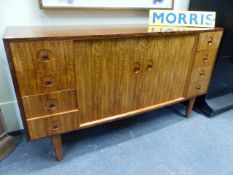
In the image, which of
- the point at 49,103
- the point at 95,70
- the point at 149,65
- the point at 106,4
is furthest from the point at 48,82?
the point at 106,4

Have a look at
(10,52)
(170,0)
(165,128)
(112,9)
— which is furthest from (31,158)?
(170,0)

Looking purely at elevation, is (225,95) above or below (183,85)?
below

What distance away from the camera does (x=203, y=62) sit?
142 cm

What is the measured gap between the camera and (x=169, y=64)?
127cm

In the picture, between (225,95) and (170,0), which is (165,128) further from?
(170,0)

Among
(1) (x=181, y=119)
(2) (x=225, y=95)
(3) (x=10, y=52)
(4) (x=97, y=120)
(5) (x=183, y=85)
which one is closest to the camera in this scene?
(3) (x=10, y=52)

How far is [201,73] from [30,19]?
124 cm

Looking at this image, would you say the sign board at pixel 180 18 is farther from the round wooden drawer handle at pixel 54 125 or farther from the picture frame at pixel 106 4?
the round wooden drawer handle at pixel 54 125

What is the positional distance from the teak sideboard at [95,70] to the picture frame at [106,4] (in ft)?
0.57

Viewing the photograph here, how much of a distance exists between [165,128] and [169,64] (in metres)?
0.55

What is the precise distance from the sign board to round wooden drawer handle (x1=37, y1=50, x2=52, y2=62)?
768mm

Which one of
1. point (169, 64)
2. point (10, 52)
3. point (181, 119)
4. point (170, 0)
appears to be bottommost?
point (181, 119)

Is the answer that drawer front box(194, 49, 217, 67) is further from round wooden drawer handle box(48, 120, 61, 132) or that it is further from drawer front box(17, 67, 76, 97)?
round wooden drawer handle box(48, 120, 61, 132)

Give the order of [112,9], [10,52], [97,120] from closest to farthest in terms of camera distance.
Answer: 1. [10,52]
2. [97,120]
3. [112,9]
